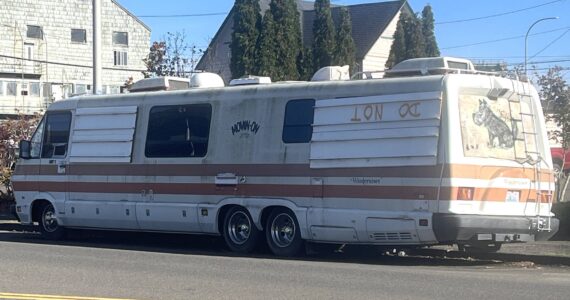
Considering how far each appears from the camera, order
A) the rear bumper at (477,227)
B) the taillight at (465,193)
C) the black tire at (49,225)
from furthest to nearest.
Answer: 1. the black tire at (49,225)
2. the taillight at (465,193)
3. the rear bumper at (477,227)

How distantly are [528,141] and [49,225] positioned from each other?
31.5ft

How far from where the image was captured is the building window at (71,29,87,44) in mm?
69625

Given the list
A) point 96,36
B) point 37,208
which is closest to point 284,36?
point 96,36

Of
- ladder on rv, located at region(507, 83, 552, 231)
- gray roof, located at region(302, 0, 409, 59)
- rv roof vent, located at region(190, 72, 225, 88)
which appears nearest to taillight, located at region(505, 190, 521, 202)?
ladder on rv, located at region(507, 83, 552, 231)

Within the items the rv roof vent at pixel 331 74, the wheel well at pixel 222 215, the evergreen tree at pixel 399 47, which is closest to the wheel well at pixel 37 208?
the wheel well at pixel 222 215

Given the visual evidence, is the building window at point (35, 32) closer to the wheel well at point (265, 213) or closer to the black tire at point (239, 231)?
the black tire at point (239, 231)

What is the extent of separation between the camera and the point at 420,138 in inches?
497

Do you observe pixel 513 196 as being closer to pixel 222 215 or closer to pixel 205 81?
pixel 222 215

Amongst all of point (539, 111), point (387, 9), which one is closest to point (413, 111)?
point (539, 111)

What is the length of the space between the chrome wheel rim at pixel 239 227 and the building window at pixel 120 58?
58.2 metres

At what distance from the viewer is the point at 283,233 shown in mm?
14391

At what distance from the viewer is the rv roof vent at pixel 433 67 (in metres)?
13.2

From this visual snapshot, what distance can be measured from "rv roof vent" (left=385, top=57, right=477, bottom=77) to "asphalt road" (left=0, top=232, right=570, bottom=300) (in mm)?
2959

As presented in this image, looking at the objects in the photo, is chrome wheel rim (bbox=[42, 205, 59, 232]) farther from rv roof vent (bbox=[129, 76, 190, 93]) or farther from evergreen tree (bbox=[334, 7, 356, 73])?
evergreen tree (bbox=[334, 7, 356, 73])
